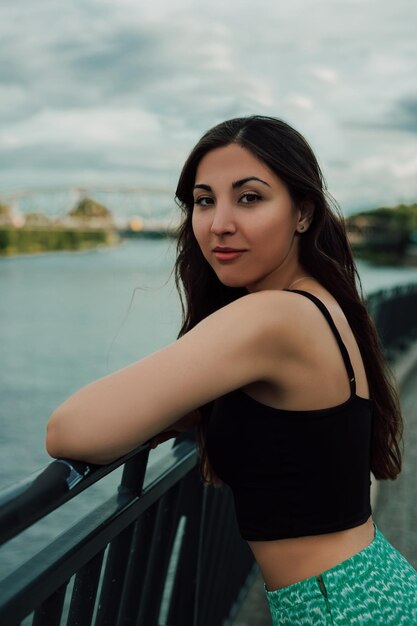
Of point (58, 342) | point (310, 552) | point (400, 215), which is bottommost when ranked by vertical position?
point (400, 215)

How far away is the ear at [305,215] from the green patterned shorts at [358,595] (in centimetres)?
70

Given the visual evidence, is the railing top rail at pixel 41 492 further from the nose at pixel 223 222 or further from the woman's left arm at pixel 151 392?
the nose at pixel 223 222

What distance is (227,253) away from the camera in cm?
187

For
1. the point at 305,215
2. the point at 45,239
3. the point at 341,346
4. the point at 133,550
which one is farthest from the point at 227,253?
the point at 45,239

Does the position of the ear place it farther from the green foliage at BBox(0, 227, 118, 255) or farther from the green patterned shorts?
the green foliage at BBox(0, 227, 118, 255)

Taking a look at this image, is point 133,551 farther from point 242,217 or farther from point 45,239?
point 45,239

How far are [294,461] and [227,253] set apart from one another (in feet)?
1.57

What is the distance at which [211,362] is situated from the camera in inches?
61.6

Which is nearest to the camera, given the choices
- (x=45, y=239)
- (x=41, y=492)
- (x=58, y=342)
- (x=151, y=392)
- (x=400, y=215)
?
(x=41, y=492)

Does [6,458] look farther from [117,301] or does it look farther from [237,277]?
[117,301]

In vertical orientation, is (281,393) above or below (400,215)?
above

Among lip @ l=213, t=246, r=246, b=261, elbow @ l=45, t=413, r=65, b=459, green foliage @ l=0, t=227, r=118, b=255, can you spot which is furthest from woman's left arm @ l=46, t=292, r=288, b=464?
green foliage @ l=0, t=227, r=118, b=255

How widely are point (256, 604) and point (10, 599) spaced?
2.17 meters

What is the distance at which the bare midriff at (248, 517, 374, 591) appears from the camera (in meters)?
1.72
